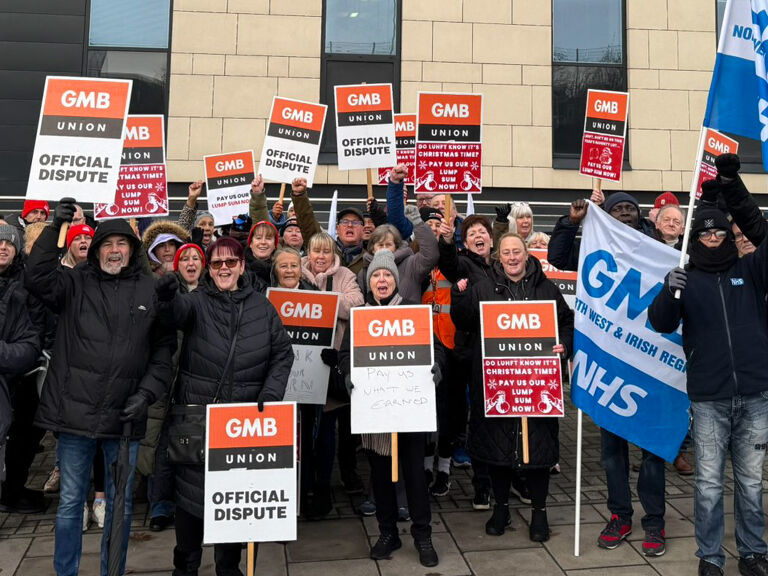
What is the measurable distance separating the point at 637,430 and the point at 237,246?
2.90 meters

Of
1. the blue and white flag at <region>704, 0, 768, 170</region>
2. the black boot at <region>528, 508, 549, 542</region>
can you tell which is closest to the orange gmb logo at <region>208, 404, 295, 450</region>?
the black boot at <region>528, 508, 549, 542</region>

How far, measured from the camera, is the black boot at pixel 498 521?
486 centimetres

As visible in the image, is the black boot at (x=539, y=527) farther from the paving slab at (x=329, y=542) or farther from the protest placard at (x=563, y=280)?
the protest placard at (x=563, y=280)

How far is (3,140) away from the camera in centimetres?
1192

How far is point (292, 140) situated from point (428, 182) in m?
2.16

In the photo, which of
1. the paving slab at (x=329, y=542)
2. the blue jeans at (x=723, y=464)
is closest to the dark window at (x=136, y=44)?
the paving slab at (x=329, y=542)

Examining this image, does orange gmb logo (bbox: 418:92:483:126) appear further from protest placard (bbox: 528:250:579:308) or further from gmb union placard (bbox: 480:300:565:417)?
gmb union placard (bbox: 480:300:565:417)

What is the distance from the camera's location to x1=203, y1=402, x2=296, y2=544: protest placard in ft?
12.2

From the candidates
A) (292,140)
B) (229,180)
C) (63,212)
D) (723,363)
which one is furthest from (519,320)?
(229,180)

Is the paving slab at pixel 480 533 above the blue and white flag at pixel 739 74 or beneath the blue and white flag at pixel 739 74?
beneath

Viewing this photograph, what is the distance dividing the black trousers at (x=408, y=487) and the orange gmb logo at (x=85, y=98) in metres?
3.04

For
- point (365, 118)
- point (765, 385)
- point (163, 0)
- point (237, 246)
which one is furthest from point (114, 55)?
point (765, 385)

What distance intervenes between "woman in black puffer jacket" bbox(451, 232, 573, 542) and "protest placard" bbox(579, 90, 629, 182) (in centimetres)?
314

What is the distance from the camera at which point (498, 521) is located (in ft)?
16.0
